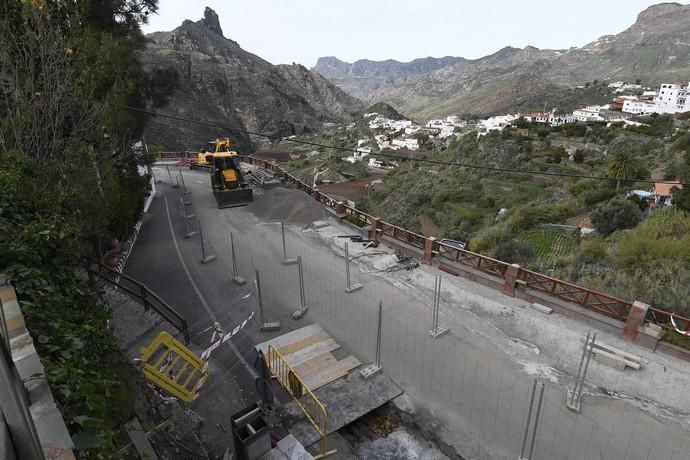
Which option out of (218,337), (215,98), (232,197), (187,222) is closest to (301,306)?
(218,337)

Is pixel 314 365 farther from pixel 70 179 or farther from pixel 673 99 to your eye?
pixel 673 99

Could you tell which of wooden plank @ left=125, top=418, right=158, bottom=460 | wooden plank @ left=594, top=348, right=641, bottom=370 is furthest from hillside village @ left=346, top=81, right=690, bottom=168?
wooden plank @ left=125, top=418, right=158, bottom=460

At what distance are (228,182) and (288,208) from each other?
14.7 feet

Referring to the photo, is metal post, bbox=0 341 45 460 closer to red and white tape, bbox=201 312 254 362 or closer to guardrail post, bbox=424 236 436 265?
red and white tape, bbox=201 312 254 362

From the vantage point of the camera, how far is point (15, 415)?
5.64 feet

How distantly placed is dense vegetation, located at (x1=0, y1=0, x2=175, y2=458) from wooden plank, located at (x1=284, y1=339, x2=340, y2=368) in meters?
4.07

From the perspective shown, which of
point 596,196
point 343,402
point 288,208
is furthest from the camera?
point 596,196

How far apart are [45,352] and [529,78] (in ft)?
663

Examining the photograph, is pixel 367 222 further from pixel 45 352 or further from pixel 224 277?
→ pixel 45 352

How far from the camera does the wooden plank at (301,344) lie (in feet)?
32.0

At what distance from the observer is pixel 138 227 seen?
60.7ft

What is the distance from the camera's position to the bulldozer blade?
835 inches

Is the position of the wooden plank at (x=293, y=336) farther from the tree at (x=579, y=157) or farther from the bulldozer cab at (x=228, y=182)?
the tree at (x=579, y=157)

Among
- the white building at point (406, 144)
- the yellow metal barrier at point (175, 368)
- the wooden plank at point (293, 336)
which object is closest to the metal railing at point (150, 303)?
the yellow metal barrier at point (175, 368)
